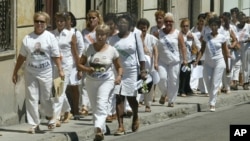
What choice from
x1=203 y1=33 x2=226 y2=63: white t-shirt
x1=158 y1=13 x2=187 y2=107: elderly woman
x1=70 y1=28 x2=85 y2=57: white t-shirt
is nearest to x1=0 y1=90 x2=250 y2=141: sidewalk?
x1=158 y1=13 x2=187 y2=107: elderly woman

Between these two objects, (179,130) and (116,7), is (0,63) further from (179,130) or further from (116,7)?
(116,7)

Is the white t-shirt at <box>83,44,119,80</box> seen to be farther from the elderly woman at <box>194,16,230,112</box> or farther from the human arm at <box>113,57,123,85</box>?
the elderly woman at <box>194,16,230,112</box>

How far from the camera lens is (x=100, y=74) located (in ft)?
45.3

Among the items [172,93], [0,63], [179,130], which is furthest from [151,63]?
[0,63]

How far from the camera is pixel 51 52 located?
14.1 metres

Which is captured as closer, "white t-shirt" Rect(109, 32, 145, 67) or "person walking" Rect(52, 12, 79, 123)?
"white t-shirt" Rect(109, 32, 145, 67)

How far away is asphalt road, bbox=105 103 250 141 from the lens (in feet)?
47.4

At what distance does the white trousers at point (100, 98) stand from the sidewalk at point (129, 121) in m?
0.57

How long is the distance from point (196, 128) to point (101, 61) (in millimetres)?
2683

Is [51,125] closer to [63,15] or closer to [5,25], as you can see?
[63,15]

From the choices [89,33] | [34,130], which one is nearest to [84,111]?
[89,33]

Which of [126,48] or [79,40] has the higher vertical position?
[79,40]

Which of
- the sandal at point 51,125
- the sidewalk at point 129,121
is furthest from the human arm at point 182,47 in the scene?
the sandal at point 51,125

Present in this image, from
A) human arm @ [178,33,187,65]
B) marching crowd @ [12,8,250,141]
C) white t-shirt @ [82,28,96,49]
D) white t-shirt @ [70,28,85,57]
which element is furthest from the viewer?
human arm @ [178,33,187,65]
